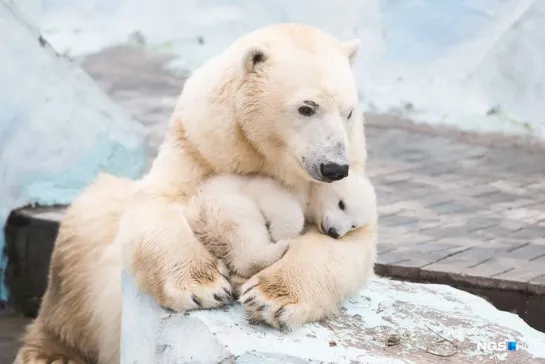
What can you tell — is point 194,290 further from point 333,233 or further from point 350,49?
point 350,49

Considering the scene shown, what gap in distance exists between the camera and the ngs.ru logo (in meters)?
2.74

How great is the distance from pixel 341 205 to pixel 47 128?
2.96 m

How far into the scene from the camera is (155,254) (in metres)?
2.67

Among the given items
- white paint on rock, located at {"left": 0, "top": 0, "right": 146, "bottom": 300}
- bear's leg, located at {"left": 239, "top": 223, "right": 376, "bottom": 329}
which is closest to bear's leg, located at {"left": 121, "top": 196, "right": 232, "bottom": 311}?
bear's leg, located at {"left": 239, "top": 223, "right": 376, "bottom": 329}

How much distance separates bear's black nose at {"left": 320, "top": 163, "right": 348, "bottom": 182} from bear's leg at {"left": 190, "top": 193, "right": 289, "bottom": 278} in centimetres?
25

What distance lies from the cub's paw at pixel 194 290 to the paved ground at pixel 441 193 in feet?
6.44

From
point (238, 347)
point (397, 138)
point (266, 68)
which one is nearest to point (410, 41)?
point (397, 138)

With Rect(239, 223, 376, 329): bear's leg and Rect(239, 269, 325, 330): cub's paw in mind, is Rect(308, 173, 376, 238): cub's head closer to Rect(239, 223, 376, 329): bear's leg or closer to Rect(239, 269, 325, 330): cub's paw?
→ Rect(239, 223, 376, 329): bear's leg

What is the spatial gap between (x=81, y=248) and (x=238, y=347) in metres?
1.40

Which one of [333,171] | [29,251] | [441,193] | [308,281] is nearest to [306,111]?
[333,171]

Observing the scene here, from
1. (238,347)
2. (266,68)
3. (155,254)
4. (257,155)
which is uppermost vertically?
(266,68)

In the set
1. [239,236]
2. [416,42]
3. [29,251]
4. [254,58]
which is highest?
[416,42]

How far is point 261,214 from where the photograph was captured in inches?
106

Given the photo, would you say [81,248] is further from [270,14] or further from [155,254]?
[270,14]
